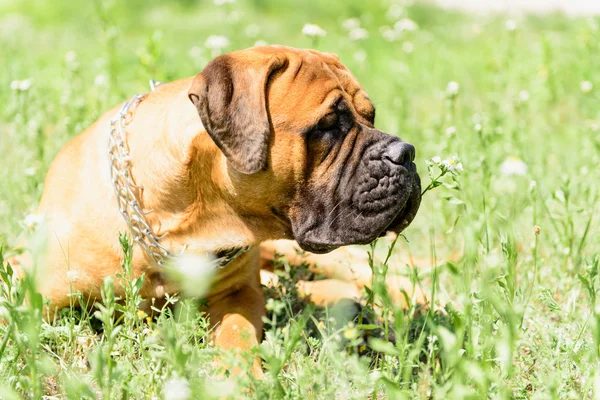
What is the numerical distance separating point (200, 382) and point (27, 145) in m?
2.78

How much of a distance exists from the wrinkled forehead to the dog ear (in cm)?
12

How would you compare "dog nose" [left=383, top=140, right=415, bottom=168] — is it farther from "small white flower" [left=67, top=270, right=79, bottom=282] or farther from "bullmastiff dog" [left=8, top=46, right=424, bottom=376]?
"small white flower" [left=67, top=270, right=79, bottom=282]

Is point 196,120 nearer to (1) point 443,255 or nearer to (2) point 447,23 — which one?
(1) point 443,255

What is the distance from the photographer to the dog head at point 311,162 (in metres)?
2.53

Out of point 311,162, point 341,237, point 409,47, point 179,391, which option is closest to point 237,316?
point 341,237

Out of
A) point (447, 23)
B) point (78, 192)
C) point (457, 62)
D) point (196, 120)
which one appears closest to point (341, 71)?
point (196, 120)

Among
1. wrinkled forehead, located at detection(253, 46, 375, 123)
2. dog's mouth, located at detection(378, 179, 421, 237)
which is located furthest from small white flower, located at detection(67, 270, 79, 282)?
dog's mouth, located at detection(378, 179, 421, 237)

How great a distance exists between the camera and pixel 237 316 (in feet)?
9.59

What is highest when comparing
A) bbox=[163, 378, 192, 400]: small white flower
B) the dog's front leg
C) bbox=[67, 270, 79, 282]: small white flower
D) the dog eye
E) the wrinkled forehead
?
the wrinkled forehead

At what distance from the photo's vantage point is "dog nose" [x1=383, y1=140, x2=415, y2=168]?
2570 mm

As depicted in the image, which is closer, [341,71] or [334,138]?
[334,138]

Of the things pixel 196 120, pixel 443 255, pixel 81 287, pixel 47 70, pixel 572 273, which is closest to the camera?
pixel 196 120

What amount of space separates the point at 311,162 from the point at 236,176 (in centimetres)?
27

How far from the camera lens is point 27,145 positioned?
14.1ft
